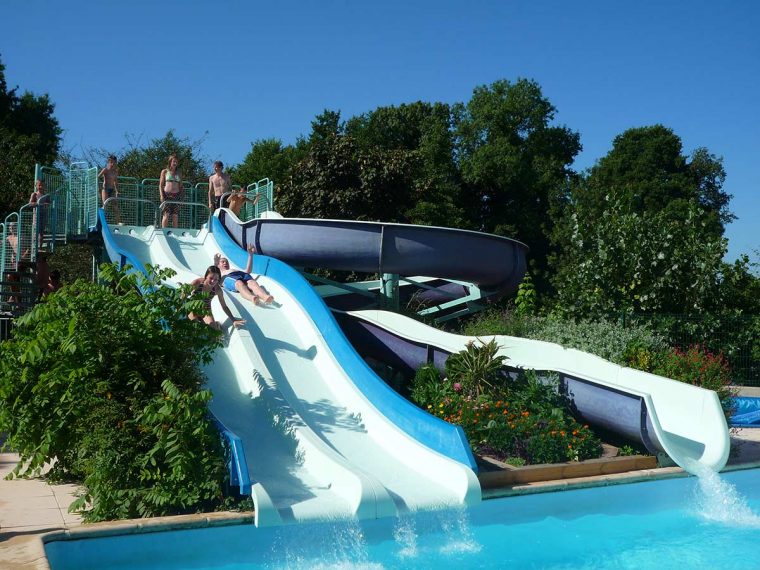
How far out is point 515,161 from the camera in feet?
124

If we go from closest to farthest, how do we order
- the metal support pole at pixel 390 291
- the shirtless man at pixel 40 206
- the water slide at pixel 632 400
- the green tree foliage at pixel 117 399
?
the green tree foliage at pixel 117 399 < the water slide at pixel 632 400 < the metal support pole at pixel 390 291 < the shirtless man at pixel 40 206

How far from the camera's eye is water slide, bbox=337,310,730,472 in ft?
31.8

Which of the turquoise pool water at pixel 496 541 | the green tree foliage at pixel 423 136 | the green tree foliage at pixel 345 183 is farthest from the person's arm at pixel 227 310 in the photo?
the green tree foliage at pixel 423 136

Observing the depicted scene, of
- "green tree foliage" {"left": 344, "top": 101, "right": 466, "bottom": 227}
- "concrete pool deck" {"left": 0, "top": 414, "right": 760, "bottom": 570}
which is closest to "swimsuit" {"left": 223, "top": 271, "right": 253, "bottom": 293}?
"concrete pool deck" {"left": 0, "top": 414, "right": 760, "bottom": 570}

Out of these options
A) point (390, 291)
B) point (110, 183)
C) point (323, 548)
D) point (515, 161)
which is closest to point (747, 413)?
point (390, 291)

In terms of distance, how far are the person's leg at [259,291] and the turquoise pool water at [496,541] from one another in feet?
16.5

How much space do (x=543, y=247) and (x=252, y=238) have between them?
25.4m

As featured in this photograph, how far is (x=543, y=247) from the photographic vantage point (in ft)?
126

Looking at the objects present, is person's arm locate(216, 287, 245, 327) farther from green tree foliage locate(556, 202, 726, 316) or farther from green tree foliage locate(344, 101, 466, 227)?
green tree foliage locate(344, 101, 466, 227)

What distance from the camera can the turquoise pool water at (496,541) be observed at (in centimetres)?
680

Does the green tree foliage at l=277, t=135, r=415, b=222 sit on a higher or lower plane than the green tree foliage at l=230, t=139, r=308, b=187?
lower

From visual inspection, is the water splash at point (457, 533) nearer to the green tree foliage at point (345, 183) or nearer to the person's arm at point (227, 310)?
the person's arm at point (227, 310)

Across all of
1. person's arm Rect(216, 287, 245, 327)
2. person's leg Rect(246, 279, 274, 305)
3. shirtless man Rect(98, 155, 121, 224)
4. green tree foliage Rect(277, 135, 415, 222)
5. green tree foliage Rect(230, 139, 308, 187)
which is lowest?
person's arm Rect(216, 287, 245, 327)

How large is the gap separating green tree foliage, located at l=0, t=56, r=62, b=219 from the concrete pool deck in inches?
766
